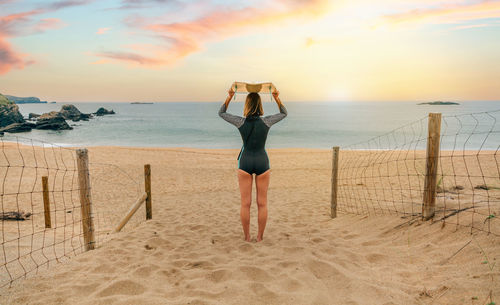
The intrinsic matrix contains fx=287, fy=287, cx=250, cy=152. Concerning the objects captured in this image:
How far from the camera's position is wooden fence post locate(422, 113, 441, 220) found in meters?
4.48

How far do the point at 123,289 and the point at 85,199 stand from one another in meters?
2.01

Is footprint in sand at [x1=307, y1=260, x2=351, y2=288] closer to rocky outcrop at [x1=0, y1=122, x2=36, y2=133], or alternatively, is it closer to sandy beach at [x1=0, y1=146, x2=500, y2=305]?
sandy beach at [x1=0, y1=146, x2=500, y2=305]

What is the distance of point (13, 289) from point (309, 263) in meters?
3.40

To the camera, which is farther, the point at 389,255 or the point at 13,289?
the point at 389,255

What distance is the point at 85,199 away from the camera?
450 cm

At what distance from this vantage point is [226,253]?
421cm

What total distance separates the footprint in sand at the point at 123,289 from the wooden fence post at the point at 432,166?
14.1ft

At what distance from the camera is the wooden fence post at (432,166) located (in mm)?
4480

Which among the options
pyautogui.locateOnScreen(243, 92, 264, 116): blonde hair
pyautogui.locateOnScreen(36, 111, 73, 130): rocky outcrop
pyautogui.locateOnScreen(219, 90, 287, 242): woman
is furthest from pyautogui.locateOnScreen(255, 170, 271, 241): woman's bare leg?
pyautogui.locateOnScreen(36, 111, 73, 130): rocky outcrop

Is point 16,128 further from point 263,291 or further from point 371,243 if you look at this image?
point 371,243

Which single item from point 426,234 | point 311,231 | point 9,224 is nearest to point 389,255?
point 426,234

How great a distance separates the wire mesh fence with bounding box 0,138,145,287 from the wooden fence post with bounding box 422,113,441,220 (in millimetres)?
5325

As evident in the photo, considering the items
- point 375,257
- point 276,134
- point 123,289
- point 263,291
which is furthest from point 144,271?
point 276,134

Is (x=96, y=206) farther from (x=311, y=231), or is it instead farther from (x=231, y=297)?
(x=231, y=297)
